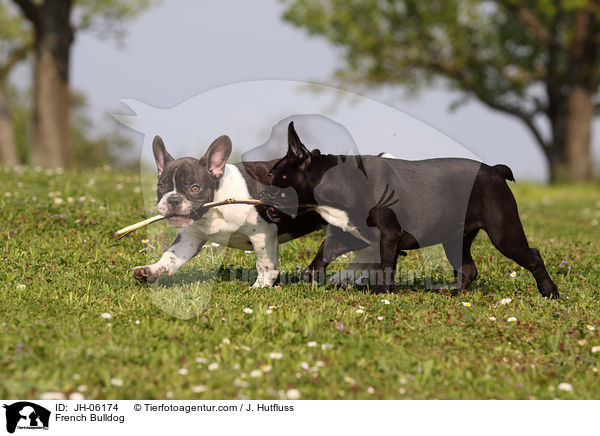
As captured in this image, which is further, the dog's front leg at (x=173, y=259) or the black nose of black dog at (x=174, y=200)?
the dog's front leg at (x=173, y=259)

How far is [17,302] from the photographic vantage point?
581 cm

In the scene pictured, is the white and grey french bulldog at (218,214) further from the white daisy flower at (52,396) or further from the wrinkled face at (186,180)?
the white daisy flower at (52,396)

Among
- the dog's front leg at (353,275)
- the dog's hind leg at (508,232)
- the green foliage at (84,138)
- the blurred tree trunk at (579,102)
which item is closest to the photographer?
the dog's hind leg at (508,232)

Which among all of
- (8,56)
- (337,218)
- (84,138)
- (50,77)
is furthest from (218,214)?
(84,138)

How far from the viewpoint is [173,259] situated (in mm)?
6445

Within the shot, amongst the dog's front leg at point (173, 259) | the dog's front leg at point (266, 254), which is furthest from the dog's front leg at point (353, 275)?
the dog's front leg at point (173, 259)

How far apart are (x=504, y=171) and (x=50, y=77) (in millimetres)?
20007

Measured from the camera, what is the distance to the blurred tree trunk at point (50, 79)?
72.0ft

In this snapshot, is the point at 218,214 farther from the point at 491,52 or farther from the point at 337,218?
the point at 491,52

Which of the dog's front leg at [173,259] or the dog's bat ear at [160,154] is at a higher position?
the dog's bat ear at [160,154]

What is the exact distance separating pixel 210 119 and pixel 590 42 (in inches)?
1087

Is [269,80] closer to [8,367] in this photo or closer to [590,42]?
[8,367]
